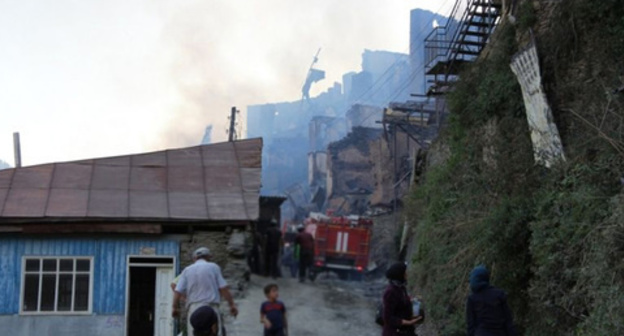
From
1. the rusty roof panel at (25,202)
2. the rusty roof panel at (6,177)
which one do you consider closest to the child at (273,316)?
the rusty roof panel at (25,202)

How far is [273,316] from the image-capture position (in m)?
7.71

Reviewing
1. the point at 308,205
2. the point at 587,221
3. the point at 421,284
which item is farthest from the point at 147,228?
the point at 308,205

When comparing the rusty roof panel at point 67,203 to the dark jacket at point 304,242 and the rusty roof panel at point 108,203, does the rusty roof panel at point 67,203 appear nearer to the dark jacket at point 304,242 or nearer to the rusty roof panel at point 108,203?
the rusty roof panel at point 108,203

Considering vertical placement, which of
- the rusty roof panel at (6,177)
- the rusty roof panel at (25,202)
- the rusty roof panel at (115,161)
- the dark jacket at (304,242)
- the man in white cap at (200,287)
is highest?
the rusty roof panel at (115,161)

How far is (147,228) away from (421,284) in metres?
6.21

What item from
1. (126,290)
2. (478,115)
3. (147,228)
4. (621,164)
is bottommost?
(126,290)

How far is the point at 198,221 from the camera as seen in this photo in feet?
48.1

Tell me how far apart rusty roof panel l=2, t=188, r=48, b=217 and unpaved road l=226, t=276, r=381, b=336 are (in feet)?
16.5

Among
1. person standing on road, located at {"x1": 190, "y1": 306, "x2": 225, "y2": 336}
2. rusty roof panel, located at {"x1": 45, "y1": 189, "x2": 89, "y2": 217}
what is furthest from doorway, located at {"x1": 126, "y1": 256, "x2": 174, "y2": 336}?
person standing on road, located at {"x1": 190, "y1": 306, "x2": 225, "y2": 336}

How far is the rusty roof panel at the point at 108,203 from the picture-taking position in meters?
14.7

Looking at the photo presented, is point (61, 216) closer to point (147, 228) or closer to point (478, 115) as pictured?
point (147, 228)

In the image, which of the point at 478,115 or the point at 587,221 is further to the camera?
the point at 478,115

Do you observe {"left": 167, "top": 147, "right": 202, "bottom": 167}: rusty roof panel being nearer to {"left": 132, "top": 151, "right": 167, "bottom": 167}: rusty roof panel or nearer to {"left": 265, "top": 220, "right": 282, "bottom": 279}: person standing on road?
{"left": 132, "top": 151, "right": 167, "bottom": 167}: rusty roof panel

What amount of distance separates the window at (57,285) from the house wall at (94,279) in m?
0.14
